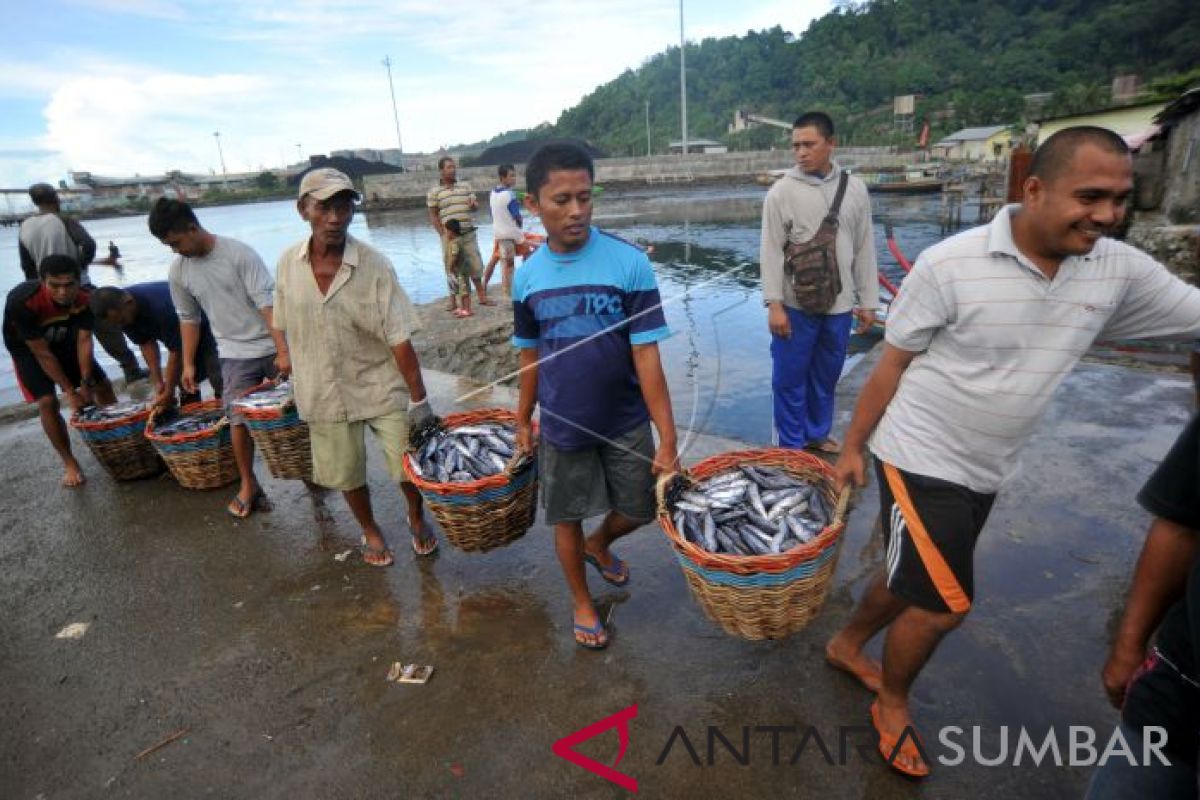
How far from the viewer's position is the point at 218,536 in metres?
4.30

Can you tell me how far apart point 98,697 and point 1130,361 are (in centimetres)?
848

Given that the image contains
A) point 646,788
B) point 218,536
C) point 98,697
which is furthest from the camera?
point 218,536

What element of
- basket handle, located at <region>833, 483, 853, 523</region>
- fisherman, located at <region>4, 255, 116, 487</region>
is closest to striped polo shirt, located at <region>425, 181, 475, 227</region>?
fisherman, located at <region>4, 255, 116, 487</region>

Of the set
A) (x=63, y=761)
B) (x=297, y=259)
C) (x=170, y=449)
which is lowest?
(x=63, y=761)

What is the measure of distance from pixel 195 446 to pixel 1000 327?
5.09 meters

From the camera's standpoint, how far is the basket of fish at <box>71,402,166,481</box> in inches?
192

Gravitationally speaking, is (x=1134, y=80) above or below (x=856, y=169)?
above

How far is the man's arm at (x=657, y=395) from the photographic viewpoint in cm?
270

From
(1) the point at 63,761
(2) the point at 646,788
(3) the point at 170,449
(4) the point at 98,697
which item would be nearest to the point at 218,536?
(3) the point at 170,449

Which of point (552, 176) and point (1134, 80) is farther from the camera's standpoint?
point (1134, 80)

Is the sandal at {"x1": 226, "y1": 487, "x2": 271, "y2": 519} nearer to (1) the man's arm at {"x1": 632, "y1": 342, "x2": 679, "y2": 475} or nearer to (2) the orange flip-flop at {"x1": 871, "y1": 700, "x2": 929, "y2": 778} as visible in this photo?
(1) the man's arm at {"x1": 632, "y1": 342, "x2": 679, "y2": 475}

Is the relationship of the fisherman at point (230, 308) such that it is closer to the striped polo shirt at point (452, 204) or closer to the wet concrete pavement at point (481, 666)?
the wet concrete pavement at point (481, 666)

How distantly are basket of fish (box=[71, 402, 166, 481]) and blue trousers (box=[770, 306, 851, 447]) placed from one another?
16.4 ft

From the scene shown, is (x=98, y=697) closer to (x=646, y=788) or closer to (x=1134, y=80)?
(x=646, y=788)
